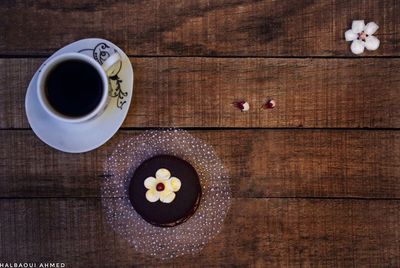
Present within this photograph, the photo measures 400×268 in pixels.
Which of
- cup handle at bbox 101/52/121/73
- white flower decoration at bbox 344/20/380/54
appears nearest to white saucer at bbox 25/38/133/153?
cup handle at bbox 101/52/121/73

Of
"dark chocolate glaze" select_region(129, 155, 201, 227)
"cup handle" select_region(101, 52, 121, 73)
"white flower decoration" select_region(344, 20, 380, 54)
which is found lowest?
"dark chocolate glaze" select_region(129, 155, 201, 227)

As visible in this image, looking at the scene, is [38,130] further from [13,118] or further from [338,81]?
[338,81]

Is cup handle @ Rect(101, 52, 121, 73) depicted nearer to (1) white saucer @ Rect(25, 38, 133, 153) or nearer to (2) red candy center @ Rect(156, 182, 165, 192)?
(1) white saucer @ Rect(25, 38, 133, 153)

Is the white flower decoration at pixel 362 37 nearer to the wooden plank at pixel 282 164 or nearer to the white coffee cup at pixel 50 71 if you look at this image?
the wooden plank at pixel 282 164

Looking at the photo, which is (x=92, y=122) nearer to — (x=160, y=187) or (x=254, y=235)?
(x=160, y=187)

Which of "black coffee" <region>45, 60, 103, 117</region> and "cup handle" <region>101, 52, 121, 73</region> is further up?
"cup handle" <region>101, 52, 121, 73</region>
